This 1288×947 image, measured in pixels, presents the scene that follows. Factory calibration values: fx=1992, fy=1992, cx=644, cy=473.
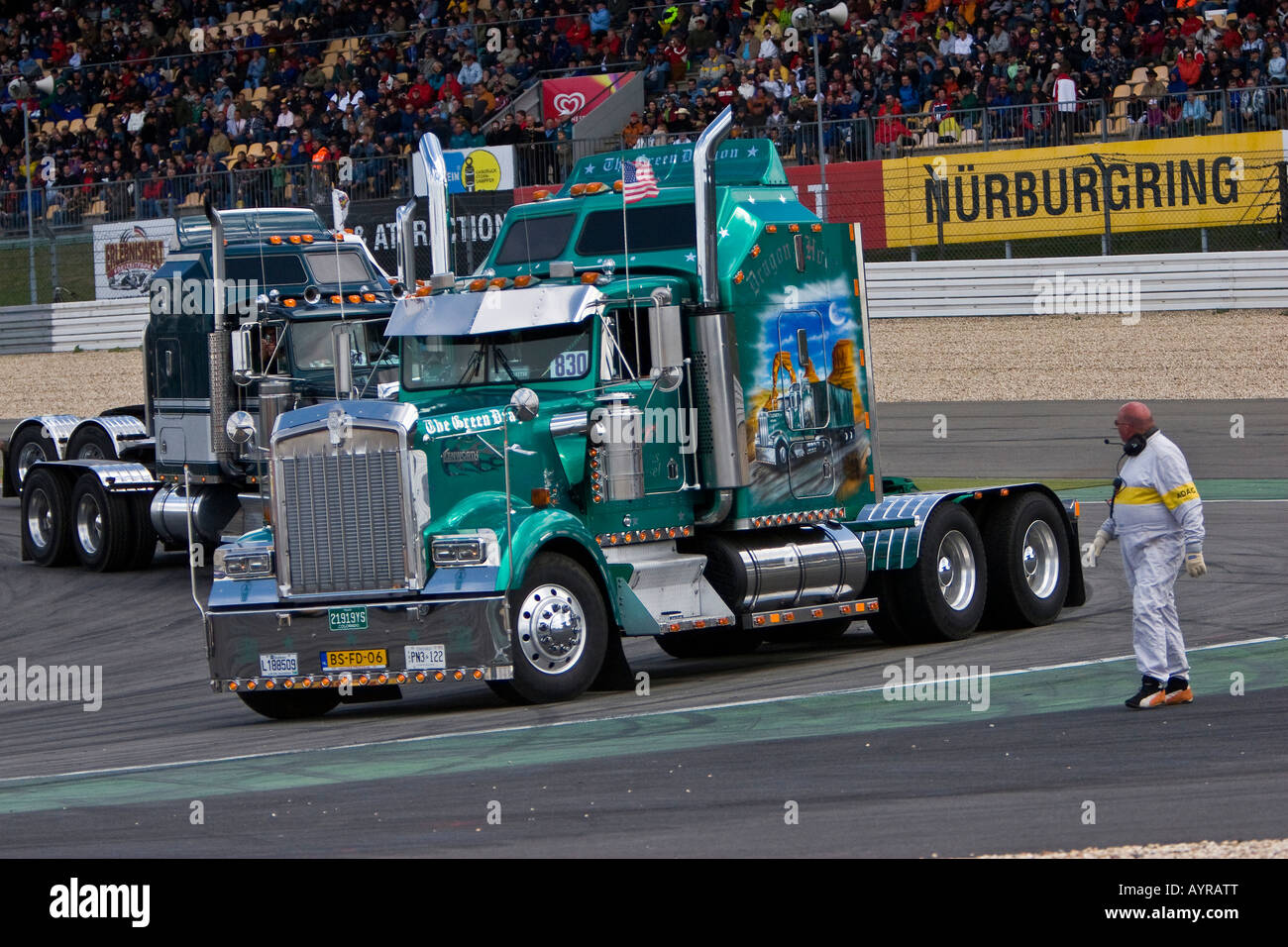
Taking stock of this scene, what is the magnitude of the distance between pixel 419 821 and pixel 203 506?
39.1 ft

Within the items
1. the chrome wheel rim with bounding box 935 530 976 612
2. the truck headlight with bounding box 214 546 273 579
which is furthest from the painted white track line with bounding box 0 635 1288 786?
the chrome wheel rim with bounding box 935 530 976 612

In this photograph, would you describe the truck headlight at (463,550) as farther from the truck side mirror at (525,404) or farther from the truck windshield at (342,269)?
the truck windshield at (342,269)

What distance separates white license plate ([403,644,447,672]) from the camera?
11664 mm

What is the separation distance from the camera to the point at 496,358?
42.5 ft

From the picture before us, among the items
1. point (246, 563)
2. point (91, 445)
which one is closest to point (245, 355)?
point (91, 445)

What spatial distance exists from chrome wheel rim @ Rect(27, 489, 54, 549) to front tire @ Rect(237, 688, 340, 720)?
9.73 m

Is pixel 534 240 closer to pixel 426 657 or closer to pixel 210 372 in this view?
pixel 426 657

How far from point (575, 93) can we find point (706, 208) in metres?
24.5

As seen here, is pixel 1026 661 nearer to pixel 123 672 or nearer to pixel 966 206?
pixel 123 672

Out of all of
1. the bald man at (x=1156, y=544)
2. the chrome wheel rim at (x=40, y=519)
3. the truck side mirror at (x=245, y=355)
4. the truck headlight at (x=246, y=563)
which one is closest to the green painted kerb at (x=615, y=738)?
the bald man at (x=1156, y=544)

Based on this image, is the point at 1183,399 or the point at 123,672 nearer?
the point at 123,672

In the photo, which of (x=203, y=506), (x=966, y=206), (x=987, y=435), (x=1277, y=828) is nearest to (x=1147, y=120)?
(x=966, y=206)
